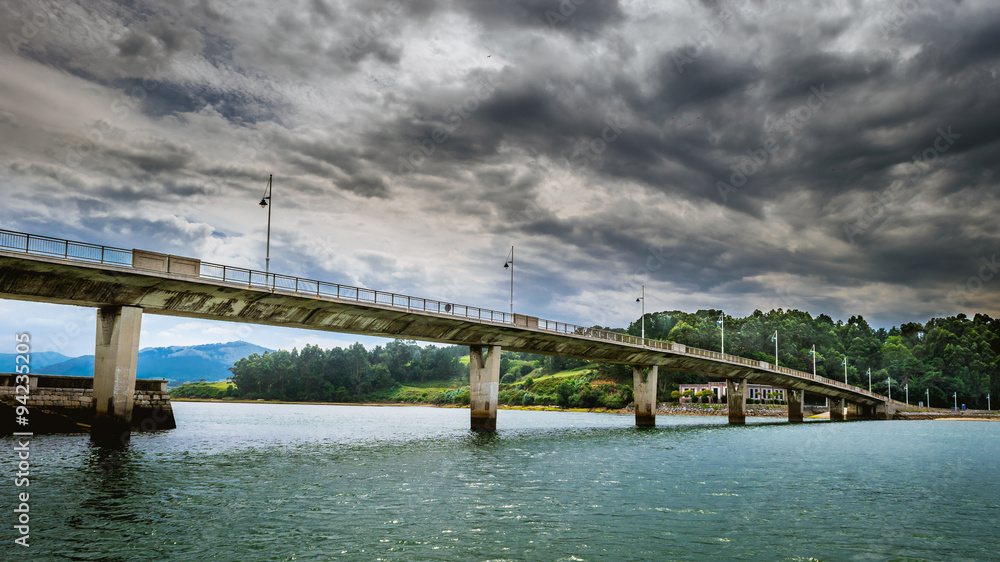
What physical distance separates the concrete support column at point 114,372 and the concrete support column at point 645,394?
2647 inches

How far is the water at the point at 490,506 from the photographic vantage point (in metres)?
18.0

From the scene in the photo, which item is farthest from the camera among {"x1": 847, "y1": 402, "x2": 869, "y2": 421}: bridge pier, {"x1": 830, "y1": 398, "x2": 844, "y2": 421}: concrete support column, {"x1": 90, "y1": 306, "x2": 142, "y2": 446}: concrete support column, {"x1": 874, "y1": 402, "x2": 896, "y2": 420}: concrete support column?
{"x1": 847, "y1": 402, "x2": 869, "y2": 421}: bridge pier

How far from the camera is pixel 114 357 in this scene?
145 ft

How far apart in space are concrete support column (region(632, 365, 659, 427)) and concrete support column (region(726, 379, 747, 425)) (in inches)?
1043

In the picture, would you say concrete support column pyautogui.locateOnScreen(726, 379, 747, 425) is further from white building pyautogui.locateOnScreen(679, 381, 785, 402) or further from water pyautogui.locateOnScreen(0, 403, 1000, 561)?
water pyautogui.locateOnScreen(0, 403, 1000, 561)

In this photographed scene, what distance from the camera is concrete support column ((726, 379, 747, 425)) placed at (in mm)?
110681

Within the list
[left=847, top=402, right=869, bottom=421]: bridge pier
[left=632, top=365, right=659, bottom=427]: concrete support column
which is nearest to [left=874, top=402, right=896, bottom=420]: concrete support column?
[left=847, top=402, right=869, bottom=421]: bridge pier

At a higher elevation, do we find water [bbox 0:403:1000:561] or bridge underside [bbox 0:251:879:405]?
bridge underside [bbox 0:251:879:405]

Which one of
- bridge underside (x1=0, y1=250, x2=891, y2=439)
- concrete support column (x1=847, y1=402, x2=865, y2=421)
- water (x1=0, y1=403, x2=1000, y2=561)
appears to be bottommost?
concrete support column (x1=847, y1=402, x2=865, y2=421)

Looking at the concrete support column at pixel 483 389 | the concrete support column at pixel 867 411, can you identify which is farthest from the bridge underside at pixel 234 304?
the concrete support column at pixel 867 411

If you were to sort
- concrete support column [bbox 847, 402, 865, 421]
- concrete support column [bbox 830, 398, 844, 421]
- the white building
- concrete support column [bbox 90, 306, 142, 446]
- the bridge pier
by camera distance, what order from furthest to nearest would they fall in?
the white building → concrete support column [bbox 847, 402, 865, 421] → the bridge pier → concrete support column [bbox 830, 398, 844, 421] → concrete support column [bbox 90, 306, 142, 446]

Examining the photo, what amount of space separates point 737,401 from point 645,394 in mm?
29285

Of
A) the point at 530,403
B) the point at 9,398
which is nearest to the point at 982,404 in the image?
the point at 530,403

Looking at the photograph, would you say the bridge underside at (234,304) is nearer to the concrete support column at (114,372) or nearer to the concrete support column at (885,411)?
the concrete support column at (114,372)
